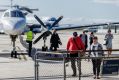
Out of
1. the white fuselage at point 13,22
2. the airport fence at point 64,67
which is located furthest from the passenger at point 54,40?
the airport fence at point 64,67

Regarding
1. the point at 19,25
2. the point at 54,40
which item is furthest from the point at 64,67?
the point at 19,25

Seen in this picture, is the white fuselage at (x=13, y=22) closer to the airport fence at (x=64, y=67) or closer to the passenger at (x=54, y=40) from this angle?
the passenger at (x=54, y=40)

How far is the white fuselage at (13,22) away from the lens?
1128 inches

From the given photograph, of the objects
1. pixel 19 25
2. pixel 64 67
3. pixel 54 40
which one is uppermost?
pixel 64 67

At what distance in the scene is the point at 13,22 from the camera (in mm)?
29016

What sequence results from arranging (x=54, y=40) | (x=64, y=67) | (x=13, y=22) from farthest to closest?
(x=13, y=22) < (x=54, y=40) < (x=64, y=67)

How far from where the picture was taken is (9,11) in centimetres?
3125

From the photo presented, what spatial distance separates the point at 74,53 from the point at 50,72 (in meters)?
2.41

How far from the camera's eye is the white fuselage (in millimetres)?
28648

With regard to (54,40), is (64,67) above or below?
above

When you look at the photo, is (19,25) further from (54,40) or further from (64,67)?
(64,67)

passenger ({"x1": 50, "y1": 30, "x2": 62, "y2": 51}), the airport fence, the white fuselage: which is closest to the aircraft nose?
the white fuselage

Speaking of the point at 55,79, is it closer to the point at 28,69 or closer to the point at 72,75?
the point at 72,75

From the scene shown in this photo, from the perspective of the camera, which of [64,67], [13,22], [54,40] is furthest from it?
[13,22]
